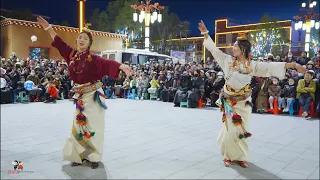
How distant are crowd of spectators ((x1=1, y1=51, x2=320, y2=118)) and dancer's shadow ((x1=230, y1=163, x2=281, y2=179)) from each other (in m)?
4.69

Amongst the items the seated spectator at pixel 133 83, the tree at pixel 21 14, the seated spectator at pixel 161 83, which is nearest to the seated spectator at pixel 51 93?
the seated spectator at pixel 133 83

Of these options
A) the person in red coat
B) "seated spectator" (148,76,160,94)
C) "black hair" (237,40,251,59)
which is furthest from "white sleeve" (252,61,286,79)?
"seated spectator" (148,76,160,94)

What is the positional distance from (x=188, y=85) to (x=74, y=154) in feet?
21.9

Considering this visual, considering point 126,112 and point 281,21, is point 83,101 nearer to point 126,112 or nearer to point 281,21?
point 126,112

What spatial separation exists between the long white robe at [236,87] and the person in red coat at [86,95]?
1353mm

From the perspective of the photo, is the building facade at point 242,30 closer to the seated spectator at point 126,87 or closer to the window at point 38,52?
the seated spectator at point 126,87

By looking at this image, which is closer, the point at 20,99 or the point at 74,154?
the point at 74,154

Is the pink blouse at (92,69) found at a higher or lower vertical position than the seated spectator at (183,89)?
higher

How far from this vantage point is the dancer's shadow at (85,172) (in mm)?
3191

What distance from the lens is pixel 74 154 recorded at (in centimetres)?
344

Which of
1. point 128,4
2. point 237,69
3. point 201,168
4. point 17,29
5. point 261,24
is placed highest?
point 128,4

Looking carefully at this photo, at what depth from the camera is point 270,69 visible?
3.41 metres

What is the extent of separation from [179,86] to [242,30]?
793 inches

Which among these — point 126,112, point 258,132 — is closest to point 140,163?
point 258,132
